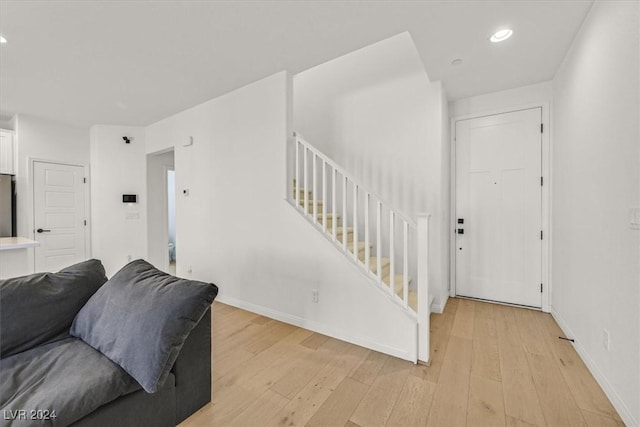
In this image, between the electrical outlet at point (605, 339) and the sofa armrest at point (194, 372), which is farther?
the electrical outlet at point (605, 339)

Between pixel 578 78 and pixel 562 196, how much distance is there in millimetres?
1027

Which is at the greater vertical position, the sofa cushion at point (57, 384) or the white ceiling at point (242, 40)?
the white ceiling at point (242, 40)

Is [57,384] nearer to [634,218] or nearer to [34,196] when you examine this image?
[634,218]

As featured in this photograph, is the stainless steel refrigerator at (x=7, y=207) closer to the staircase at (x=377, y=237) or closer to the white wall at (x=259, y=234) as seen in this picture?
the white wall at (x=259, y=234)

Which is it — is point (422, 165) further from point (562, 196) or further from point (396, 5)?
point (396, 5)

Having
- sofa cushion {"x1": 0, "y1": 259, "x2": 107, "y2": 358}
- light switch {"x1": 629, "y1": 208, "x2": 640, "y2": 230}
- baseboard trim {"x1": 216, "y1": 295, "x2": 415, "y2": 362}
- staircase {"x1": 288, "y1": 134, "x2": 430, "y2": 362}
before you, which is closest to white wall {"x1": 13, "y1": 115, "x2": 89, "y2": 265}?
baseboard trim {"x1": 216, "y1": 295, "x2": 415, "y2": 362}

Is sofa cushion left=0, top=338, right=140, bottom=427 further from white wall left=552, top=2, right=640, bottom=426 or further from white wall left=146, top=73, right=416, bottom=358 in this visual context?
white wall left=552, top=2, right=640, bottom=426

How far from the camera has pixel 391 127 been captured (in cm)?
329

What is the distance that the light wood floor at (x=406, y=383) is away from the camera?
1531mm

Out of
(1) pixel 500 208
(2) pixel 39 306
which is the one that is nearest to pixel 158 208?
(2) pixel 39 306

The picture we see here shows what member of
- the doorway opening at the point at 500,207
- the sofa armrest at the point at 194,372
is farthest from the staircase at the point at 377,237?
the sofa armrest at the point at 194,372

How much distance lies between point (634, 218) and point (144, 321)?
2520 mm

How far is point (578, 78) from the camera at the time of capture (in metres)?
2.22

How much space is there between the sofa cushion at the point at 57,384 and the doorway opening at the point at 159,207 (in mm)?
3998
